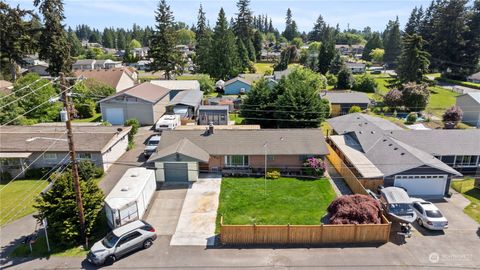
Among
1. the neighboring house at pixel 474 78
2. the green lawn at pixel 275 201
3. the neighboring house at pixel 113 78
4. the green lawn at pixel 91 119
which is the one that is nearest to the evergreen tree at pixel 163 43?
the neighboring house at pixel 113 78

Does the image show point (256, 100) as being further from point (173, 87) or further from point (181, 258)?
point (181, 258)

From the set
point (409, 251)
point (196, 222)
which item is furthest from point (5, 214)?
point (409, 251)

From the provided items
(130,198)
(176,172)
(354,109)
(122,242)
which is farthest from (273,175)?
(354,109)

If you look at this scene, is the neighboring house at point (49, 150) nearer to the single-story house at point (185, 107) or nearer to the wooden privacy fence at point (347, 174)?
the single-story house at point (185, 107)

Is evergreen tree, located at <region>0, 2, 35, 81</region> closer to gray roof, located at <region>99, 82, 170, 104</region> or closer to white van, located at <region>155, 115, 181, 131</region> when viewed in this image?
gray roof, located at <region>99, 82, 170, 104</region>

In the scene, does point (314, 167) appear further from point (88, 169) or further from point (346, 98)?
point (346, 98)

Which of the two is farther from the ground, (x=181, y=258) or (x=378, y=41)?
(x=378, y=41)
